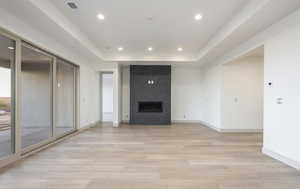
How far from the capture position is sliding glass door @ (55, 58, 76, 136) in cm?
479

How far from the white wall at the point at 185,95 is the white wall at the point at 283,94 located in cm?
448

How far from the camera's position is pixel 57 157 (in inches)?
133

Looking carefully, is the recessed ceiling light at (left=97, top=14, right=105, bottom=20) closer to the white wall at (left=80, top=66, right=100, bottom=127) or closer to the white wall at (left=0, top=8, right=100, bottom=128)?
the white wall at (left=0, top=8, right=100, bottom=128)

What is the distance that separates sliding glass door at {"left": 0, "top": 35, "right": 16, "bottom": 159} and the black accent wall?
4.84 metres

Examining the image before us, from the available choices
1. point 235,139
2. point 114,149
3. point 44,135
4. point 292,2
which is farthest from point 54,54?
point 235,139

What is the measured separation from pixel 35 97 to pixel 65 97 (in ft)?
3.96

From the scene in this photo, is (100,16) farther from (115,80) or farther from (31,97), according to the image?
(115,80)

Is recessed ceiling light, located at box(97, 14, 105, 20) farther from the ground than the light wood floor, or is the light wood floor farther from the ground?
recessed ceiling light, located at box(97, 14, 105, 20)

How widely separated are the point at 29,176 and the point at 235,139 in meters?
4.88

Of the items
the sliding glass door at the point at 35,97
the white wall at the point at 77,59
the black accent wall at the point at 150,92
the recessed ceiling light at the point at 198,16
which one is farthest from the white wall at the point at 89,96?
the recessed ceiling light at the point at 198,16

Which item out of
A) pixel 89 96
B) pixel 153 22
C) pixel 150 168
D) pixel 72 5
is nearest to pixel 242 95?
pixel 153 22

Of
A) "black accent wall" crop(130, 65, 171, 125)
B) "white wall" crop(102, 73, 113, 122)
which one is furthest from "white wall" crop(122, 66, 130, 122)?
"white wall" crop(102, 73, 113, 122)

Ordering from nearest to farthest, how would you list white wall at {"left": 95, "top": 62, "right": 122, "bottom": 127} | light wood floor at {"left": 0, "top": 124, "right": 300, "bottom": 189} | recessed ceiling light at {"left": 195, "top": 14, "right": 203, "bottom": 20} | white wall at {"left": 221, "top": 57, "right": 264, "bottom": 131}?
light wood floor at {"left": 0, "top": 124, "right": 300, "bottom": 189}, recessed ceiling light at {"left": 195, "top": 14, "right": 203, "bottom": 20}, white wall at {"left": 221, "top": 57, "right": 264, "bottom": 131}, white wall at {"left": 95, "top": 62, "right": 122, "bottom": 127}

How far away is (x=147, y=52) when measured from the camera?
21.2ft
